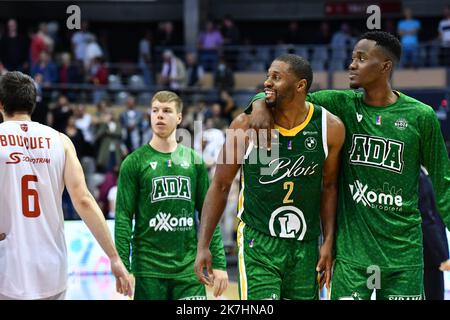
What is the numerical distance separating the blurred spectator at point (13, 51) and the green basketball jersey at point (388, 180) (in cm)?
1383

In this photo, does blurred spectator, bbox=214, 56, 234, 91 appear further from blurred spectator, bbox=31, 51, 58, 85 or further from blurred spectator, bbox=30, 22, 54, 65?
blurred spectator, bbox=30, 22, 54, 65

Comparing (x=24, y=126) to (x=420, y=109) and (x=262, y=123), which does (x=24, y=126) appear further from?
(x=420, y=109)

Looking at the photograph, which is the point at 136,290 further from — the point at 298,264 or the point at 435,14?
the point at 435,14

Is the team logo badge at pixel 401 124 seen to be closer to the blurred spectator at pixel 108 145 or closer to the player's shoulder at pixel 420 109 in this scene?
the player's shoulder at pixel 420 109

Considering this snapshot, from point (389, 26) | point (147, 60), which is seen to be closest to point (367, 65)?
point (147, 60)

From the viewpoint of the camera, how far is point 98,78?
19562 mm

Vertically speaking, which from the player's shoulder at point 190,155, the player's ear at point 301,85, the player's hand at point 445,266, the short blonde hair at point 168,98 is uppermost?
the player's ear at point 301,85

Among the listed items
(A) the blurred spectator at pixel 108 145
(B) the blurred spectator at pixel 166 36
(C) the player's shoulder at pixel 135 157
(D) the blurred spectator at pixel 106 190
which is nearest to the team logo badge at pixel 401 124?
(C) the player's shoulder at pixel 135 157

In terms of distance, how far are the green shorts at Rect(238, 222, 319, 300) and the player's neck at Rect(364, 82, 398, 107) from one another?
108 cm

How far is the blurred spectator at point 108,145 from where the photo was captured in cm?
1608

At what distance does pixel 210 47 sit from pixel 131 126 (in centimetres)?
562

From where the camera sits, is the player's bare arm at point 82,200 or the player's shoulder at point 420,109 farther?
the player's shoulder at point 420,109

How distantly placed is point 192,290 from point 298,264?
1499 millimetres
